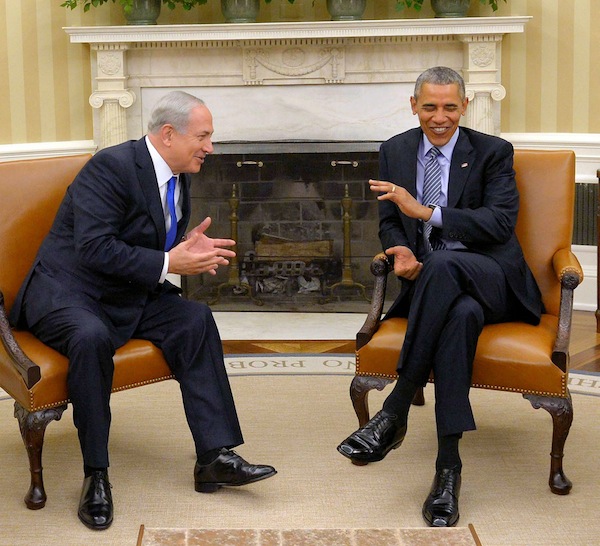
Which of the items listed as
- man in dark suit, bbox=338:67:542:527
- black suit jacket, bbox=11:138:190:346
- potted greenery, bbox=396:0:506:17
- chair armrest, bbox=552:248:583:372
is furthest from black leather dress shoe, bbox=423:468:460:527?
potted greenery, bbox=396:0:506:17

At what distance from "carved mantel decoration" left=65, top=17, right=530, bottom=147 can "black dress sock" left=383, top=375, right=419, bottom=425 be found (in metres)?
2.75

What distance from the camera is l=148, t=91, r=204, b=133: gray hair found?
310 cm

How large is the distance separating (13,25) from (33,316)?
3.11 metres

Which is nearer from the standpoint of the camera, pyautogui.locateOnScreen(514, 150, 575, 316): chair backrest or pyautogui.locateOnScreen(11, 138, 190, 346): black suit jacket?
pyautogui.locateOnScreen(11, 138, 190, 346): black suit jacket

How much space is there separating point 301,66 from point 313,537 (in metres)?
3.48

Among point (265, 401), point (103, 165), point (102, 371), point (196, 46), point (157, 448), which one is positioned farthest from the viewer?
point (196, 46)

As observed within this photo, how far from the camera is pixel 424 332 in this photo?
3029 mm

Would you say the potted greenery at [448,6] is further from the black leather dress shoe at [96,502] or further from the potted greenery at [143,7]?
the black leather dress shoe at [96,502]

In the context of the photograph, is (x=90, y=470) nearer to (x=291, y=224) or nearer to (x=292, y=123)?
(x=291, y=224)

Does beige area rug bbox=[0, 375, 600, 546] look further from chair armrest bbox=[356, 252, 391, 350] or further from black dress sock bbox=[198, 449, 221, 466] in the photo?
chair armrest bbox=[356, 252, 391, 350]

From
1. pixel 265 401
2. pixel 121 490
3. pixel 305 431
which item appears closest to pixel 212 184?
pixel 265 401

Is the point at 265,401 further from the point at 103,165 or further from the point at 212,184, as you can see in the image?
the point at 212,184

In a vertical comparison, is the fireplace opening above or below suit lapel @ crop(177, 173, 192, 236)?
below

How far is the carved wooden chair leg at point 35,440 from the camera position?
290cm
